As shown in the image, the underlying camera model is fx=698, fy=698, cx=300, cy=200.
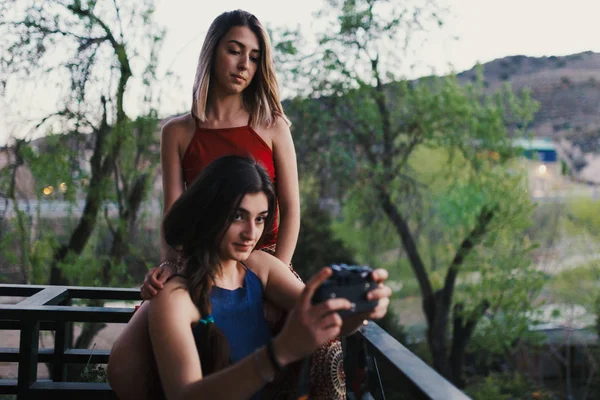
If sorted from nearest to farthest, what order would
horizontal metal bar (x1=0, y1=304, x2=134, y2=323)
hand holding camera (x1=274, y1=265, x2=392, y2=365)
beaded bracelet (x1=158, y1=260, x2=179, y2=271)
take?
hand holding camera (x1=274, y1=265, x2=392, y2=365)
beaded bracelet (x1=158, y1=260, x2=179, y2=271)
horizontal metal bar (x1=0, y1=304, x2=134, y2=323)

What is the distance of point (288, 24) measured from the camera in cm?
991

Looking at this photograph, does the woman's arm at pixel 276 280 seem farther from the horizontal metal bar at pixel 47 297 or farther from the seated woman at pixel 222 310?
the horizontal metal bar at pixel 47 297

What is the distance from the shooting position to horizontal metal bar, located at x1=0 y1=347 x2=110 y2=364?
1.96 m

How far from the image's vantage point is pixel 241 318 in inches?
45.8

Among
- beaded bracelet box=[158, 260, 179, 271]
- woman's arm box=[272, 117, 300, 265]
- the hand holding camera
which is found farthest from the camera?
woman's arm box=[272, 117, 300, 265]

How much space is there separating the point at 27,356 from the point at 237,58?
917 mm

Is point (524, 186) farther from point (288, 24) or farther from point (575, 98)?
point (575, 98)

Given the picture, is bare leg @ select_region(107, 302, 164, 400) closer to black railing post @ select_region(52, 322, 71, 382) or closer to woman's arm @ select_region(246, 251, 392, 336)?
woman's arm @ select_region(246, 251, 392, 336)

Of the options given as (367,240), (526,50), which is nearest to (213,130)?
(367,240)

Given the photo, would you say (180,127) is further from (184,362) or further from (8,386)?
(8,386)

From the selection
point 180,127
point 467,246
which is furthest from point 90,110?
point 467,246

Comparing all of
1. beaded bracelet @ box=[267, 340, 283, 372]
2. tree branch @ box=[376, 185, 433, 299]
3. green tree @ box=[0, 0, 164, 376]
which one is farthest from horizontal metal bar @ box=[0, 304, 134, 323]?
tree branch @ box=[376, 185, 433, 299]

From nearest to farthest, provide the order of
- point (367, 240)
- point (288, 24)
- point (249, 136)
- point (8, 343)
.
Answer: point (249, 136)
point (8, 343)
point (288, 24)
point (367, 240)

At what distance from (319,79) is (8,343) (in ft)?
21.5
